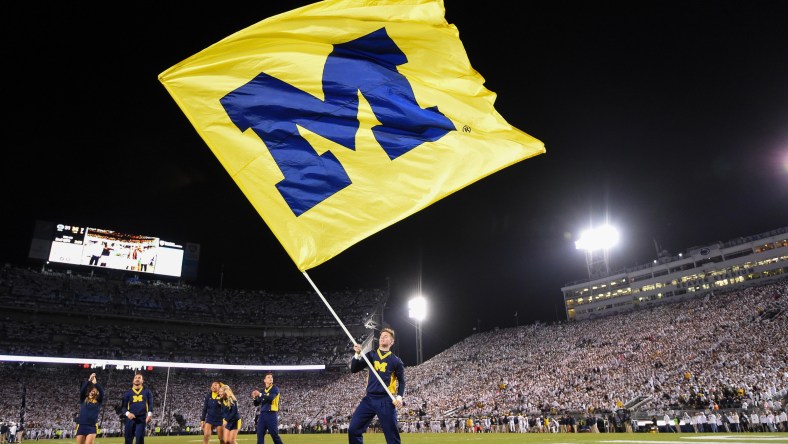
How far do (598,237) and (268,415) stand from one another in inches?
2655

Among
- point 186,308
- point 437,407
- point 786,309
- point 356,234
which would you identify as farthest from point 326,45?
point 186,308

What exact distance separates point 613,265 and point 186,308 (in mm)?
65152

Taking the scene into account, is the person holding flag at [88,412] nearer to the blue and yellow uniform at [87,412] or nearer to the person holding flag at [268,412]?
the blue and yellow uniform at [87,412]

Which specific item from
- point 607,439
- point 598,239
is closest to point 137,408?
point 607,439

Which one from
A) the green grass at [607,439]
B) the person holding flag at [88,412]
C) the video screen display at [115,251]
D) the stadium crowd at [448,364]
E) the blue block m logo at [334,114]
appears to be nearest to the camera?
the blue block m logo at [334,114]

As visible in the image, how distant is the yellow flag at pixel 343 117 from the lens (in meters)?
6.43

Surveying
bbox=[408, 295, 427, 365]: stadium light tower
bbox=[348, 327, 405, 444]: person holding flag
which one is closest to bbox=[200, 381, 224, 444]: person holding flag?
bbox=[348, 327, 405, 444]: person holding flag

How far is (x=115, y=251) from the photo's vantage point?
54062 mm

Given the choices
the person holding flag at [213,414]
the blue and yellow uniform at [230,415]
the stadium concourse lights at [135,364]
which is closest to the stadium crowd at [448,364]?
the stadium concourse lights at [135,364]

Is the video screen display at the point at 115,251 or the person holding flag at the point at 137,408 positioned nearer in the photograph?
the person holding flag at the point at 137,408

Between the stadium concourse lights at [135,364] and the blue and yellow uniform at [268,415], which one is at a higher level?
the stadium concourse lights at [135,364]

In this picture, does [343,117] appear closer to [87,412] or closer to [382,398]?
[382,398]

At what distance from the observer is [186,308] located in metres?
59.9

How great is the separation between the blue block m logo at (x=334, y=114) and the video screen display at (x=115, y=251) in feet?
180
